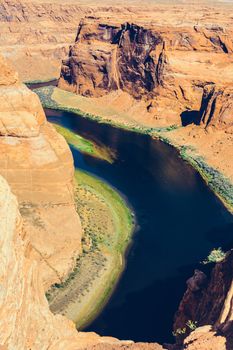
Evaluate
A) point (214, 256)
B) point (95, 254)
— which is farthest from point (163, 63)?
point (95, 254)

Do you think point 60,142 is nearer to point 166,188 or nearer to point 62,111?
point 166,188

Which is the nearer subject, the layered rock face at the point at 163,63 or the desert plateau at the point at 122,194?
the desert plateau at the point at 122,194

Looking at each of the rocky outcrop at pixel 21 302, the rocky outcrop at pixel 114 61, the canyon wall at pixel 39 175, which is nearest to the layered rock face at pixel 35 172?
the canyon wall at pixel 39 175

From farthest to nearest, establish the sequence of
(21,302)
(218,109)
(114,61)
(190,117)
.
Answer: (114,61) < (190,117) < (218,109) < (21,302)

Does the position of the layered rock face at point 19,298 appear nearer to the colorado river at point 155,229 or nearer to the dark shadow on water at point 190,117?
the colorado river at point 155,229

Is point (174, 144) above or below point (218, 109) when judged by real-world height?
below

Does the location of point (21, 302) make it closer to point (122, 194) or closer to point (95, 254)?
point (95, 254)

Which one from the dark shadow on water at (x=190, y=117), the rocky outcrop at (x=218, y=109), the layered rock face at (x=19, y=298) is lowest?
the dark shadow on water at (x=190, y=117)
